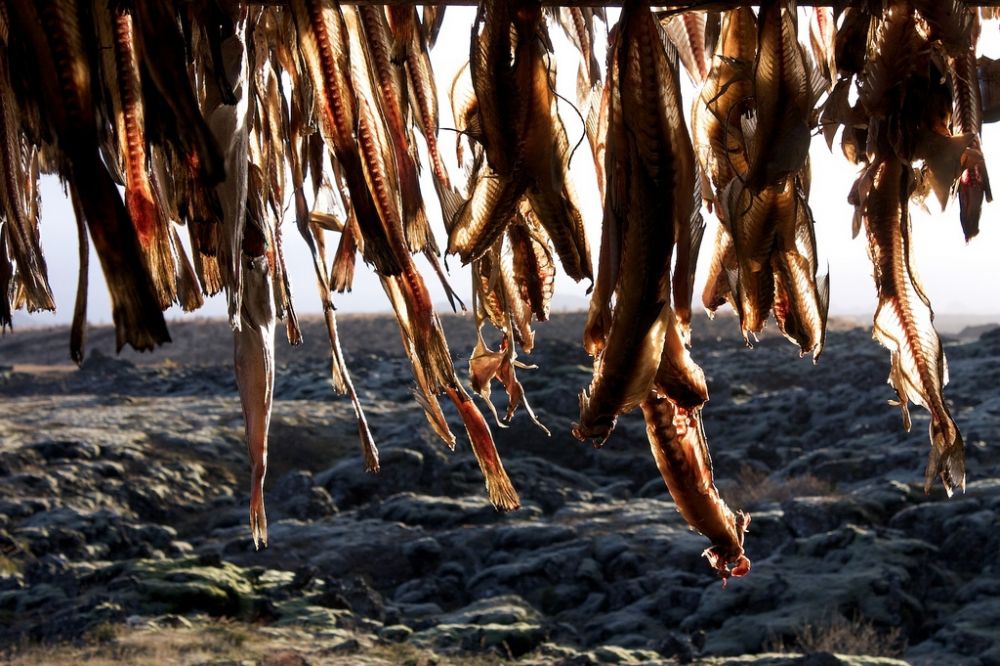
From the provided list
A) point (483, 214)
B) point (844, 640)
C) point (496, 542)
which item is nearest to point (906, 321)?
point (483, 214)

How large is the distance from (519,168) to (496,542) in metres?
9.81

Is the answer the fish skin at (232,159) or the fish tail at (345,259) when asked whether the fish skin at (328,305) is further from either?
the fish skin at (232,159)

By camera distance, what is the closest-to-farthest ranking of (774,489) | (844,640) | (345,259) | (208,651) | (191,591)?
1. (345,259)
2. (844,640)
3. (208,651)
4. (191,591)
5. (774,489)

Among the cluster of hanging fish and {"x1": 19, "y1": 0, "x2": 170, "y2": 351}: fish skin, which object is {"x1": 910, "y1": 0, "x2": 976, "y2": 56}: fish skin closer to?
the cluster of hanging fish

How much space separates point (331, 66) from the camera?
1.10 m

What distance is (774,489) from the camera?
11680 millimetres

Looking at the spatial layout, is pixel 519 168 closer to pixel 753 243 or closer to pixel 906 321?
pixel 753 243

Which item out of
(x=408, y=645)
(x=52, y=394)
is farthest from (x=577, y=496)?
(x=52, y=394)

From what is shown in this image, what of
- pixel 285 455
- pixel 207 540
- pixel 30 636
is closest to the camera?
pixel 30 636

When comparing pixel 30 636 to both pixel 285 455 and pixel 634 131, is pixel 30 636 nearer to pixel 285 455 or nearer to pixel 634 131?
pixel 285 455

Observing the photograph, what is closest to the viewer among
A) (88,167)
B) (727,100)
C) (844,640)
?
(88,167)

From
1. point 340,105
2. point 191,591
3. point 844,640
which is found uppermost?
point 340,105

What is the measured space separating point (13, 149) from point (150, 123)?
22cm

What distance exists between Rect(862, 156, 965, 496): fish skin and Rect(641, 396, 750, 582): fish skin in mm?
271
